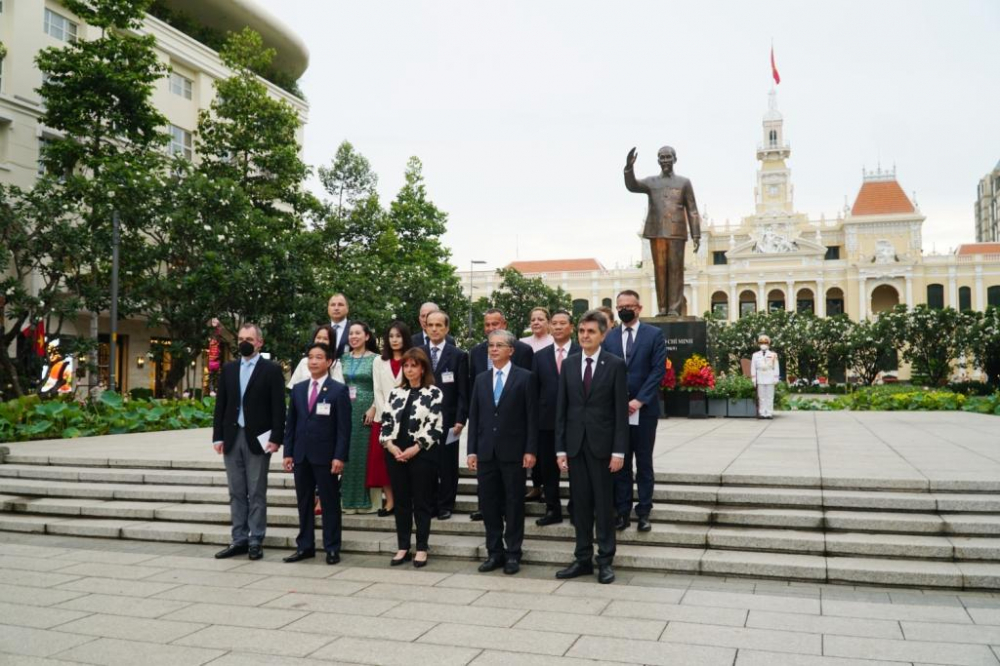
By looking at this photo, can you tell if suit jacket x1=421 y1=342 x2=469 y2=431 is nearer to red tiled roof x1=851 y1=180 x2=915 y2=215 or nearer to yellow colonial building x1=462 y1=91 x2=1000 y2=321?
yellow colonial building x1=462 y1=91 x2=1000 y2=321

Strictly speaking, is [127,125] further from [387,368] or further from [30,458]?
[387,368]

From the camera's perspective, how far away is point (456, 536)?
7.03 metres

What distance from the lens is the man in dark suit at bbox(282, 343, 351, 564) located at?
6480 millimetres

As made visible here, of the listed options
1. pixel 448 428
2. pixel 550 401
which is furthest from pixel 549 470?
pixel 448 428

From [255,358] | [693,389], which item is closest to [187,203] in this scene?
[693,389]

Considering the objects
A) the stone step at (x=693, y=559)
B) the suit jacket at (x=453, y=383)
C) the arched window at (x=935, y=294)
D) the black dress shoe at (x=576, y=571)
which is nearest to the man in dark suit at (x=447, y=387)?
the suit jacket at (x=453, y=383)

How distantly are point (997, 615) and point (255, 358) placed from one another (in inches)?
232

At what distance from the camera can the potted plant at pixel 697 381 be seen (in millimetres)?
14203

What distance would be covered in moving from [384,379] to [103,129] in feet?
70.4

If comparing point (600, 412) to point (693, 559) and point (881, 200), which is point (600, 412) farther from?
point (881, 200)

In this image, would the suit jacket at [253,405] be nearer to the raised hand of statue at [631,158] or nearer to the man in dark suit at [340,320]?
the man in dark suit at [340,320]

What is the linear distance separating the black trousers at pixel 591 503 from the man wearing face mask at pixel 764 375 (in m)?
9.41

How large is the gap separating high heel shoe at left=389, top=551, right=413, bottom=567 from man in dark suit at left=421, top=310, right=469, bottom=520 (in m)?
0.73

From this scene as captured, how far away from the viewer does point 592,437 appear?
575 centimetres
